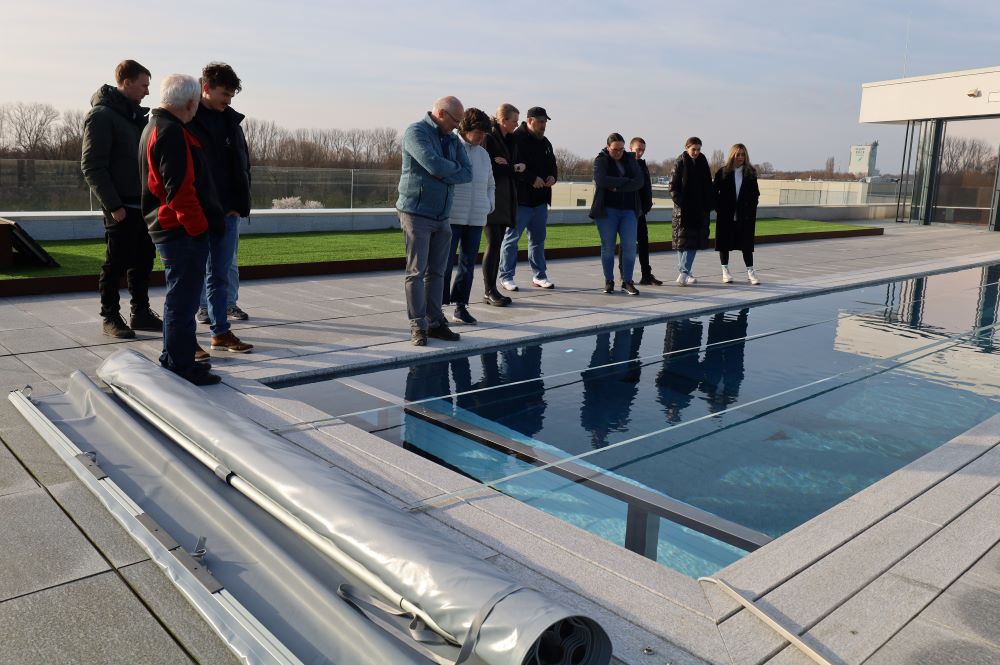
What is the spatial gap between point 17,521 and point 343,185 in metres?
14.9

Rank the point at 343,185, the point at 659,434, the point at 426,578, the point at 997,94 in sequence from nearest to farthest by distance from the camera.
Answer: the point at 426,578 → the point at 659,434 → the point at 343,185 → the point at 997,94

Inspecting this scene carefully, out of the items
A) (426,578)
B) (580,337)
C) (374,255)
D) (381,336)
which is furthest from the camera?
(374,255)

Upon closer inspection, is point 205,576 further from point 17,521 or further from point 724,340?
point 724,340

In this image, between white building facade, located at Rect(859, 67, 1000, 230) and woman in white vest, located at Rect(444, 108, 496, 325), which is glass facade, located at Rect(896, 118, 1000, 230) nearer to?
white building facade, located at Rect(859, 67, 1000, 230)

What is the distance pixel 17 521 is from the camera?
282cm

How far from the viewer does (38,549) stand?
8.63 ft

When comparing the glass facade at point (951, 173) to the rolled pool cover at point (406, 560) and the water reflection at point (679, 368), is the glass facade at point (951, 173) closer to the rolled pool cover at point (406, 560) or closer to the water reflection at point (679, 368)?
the water reflection at point (679, 368)

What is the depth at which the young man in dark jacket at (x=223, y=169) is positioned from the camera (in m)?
5.36

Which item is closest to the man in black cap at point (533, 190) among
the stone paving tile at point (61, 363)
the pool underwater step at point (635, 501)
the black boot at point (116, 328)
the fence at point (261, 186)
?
the black boot at point (116, 328)

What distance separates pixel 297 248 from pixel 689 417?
27.5ft

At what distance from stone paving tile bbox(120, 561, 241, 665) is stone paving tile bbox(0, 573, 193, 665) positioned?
1.1 inches

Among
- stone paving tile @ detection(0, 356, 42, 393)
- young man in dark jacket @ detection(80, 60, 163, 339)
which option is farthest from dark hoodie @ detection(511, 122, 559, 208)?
stone paving tile @ detection(0, 356, 42, 393)

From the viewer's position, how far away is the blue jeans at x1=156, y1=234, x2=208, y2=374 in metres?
4.45

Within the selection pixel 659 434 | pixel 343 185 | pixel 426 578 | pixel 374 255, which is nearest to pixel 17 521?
pixel 426 578
